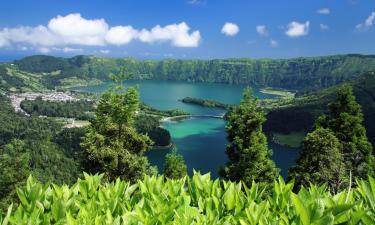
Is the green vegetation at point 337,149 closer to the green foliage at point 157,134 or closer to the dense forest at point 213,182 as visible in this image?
the dense forest at point 213,182

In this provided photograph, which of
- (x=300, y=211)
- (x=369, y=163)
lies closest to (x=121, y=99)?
(x=369, y=163)

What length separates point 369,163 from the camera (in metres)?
27.5

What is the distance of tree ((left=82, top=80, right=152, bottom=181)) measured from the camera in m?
23.4

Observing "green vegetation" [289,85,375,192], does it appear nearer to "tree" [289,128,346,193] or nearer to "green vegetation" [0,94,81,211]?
"tree" [289,128,346,193]

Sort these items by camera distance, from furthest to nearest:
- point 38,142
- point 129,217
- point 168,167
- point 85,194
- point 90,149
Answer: point 38,142 < point 168,167 < point 90,149 < point 85,194 < point 129,217

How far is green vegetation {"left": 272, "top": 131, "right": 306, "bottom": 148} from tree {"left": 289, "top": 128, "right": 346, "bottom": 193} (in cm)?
11220

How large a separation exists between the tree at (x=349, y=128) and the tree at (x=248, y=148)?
5.24 m

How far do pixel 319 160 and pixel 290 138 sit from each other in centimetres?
12238

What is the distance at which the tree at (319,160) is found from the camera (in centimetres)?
2292

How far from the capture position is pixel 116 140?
24141 mm

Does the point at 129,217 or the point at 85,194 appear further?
the point at 85,194

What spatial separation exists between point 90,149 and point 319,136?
13847mm

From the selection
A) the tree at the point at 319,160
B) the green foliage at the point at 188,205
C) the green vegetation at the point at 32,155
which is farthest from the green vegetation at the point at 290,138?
the green foliage at the point at 188,205

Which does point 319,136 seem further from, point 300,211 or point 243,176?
point 300,211
